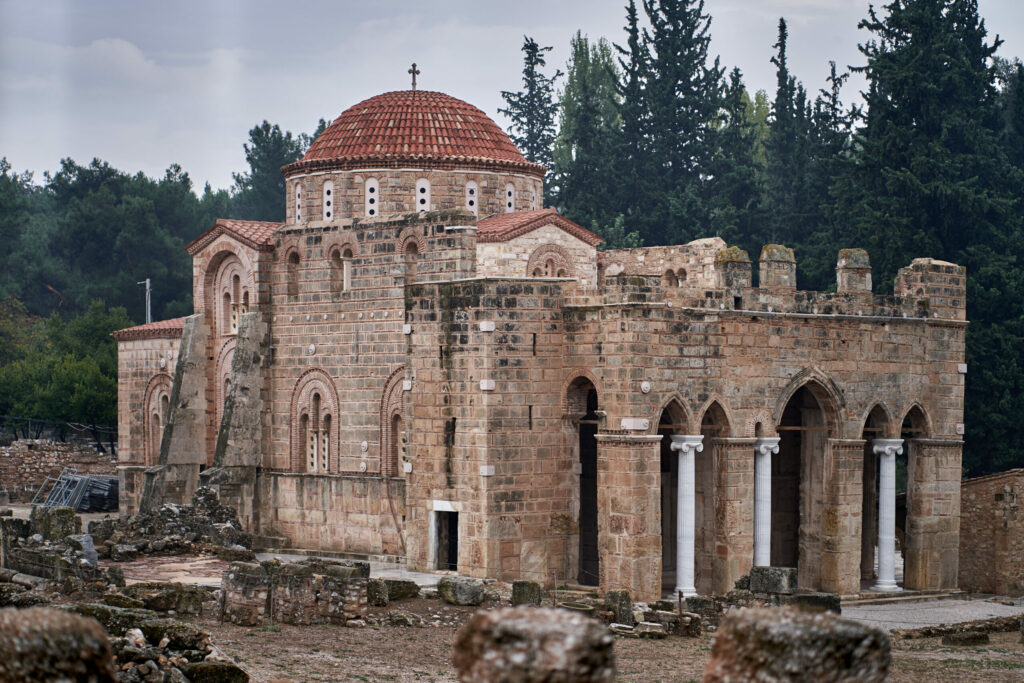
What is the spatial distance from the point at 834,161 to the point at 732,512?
22.3m

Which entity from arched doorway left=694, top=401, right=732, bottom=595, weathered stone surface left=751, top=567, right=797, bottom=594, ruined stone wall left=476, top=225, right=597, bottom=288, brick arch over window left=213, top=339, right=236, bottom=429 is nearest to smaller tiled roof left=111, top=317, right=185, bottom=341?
brick arch over window left=213, top=339, right=236, bottom=429

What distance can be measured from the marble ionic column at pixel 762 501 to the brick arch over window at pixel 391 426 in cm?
642

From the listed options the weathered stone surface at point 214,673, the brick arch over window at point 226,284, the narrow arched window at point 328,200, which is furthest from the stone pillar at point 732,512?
the weathered stone surface at point 214,673

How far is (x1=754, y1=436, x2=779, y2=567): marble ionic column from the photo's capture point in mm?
24609

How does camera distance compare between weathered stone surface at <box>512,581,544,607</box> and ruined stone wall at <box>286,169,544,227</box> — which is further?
ruined stone wall at <box>286,169,544,227</box>

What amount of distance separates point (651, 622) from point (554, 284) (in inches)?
237

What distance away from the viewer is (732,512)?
79.1 ft

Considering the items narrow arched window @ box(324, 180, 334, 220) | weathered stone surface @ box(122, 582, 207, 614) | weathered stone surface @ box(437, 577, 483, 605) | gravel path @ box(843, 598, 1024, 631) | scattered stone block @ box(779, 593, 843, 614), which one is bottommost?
gravel path @ box(843, 598, 1024, 631)

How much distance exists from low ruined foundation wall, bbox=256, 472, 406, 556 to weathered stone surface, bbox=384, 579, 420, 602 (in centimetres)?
538

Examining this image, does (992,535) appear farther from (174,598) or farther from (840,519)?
(174,598)

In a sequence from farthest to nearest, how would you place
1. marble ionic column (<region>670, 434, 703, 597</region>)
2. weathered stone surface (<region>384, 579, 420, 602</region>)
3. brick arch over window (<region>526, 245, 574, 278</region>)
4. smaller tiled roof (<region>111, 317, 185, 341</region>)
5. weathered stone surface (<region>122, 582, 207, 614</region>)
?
smaller tiled roof (<region>111, 317, 185, 341</region>), brick arch over window (<region>526, 245, 574, 278</region>), marble ionic column (<region>670, 434, 703, 597</region>), weathered stone surface (<region>384, 579, 420, 602</region>), weathered stone surface (<region>122, 582, 207, 614</region>)

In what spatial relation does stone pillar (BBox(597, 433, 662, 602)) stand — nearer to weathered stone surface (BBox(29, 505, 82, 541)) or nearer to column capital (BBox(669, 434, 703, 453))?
column capital (BBox(669, 434, 703, 453))

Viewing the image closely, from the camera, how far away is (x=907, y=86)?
4097cm

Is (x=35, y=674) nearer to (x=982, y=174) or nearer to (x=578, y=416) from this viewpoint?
(x=578, y=416)
